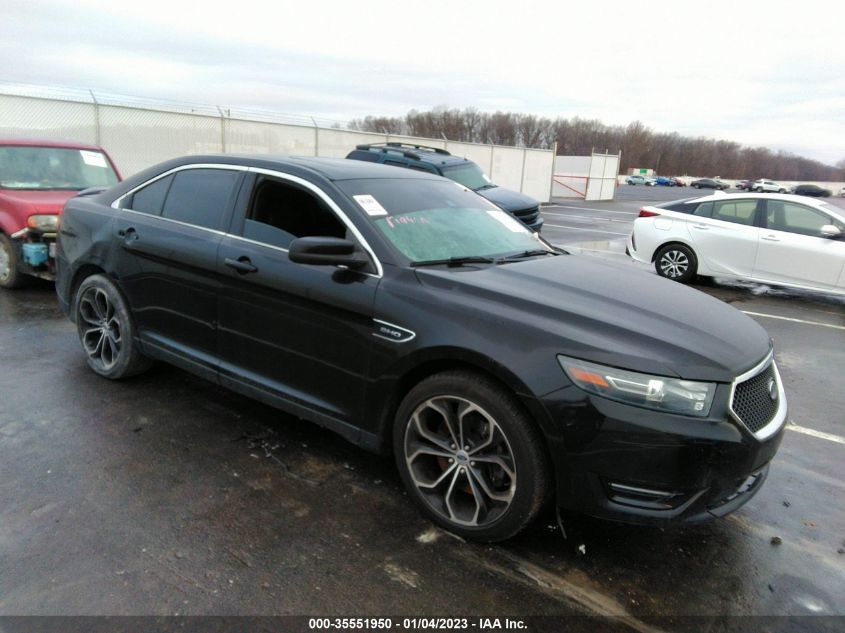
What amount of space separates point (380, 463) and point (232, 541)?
105 centimetres

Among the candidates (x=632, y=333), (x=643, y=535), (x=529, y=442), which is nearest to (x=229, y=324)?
(x=529, y=442)

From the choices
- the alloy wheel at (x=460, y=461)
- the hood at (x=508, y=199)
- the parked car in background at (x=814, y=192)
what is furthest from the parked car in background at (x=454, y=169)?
the parked car in background at (x=814, y=192)

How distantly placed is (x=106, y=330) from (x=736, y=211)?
29.9 feet

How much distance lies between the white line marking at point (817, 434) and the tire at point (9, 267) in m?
7.95

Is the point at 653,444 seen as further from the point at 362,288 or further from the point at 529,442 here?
the point at 362,288

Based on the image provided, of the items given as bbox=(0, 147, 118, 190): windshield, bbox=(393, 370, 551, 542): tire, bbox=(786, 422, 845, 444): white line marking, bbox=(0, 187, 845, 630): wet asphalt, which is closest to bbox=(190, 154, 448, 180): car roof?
bbox=(393, 370, 551, 542): tire

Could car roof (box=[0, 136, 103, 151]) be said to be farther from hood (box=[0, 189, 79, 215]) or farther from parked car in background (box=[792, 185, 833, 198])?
parked car in background (box=[792, 185, 833, 198])

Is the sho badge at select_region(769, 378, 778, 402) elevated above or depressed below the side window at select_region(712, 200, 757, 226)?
below

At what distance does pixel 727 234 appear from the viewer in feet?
31.2

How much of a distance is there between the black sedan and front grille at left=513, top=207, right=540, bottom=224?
24.6 feet

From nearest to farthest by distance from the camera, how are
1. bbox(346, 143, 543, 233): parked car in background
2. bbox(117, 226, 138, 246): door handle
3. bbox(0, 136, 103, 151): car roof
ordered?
bbox(117, 226, 138, 246): door handle < bbox(0, 136, 103, 151): car roof < bbox(346, 143, 543, 233): parked car in background

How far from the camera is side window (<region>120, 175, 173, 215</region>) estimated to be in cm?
427

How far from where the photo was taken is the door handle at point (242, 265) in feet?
11.6

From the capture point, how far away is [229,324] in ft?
12.2
